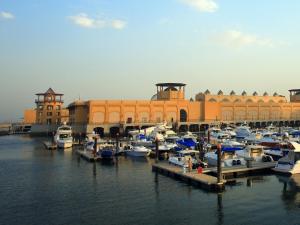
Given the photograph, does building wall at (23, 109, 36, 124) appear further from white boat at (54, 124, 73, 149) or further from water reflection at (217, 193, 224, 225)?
water reflection at (217, 193, 224, 225)

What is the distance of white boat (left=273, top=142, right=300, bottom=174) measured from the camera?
42.2m

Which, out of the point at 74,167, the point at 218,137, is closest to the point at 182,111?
the point at 218,137

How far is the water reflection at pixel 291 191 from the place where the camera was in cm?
3166

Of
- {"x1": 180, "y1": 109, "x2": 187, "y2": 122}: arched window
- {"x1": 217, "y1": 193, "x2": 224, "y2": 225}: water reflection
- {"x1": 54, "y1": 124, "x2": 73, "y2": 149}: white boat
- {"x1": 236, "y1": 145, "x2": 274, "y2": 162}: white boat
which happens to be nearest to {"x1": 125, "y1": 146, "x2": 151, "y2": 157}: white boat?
{"x1": 236, "y1": 145, "x2": 274, "y2": 162}: white boat

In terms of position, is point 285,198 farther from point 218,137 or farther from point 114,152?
point 218,137

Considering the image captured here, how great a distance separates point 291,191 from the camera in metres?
35.5

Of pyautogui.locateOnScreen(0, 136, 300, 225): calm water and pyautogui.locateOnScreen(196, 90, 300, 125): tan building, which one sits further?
pyautogui.locateOnScreen(196, 90, 300, 125): tan building

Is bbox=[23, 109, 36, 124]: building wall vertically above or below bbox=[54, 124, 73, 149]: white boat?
above

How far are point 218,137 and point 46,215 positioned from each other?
176ft

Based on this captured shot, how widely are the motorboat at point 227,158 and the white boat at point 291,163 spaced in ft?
16.0

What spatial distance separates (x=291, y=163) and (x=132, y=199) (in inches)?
771

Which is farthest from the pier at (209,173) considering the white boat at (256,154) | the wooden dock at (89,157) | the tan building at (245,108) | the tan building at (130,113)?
the tan building at (245,108)

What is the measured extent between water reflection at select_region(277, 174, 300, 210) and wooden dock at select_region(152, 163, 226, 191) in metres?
5.63

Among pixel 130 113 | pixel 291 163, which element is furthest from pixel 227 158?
pixel 130 113
